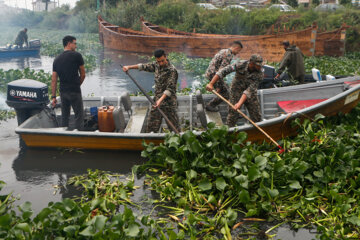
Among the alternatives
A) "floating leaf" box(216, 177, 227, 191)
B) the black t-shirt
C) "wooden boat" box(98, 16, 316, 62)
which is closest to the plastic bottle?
the black t-shirt

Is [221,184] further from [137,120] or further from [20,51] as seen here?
[20,51]

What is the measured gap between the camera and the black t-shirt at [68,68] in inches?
248

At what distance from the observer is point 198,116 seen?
21.9ft

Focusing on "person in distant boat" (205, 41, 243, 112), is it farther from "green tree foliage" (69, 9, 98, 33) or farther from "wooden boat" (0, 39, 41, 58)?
"green tree foliage" (69, 9, 98, 33)

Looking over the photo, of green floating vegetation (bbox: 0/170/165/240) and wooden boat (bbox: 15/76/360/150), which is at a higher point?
wooden boat (bbox: 15/76/360/150)

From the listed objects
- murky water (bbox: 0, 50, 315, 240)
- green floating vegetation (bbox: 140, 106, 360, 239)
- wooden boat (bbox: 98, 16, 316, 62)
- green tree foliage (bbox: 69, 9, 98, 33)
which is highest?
green tree foliage (bbox: 69, 9, 98, 33)

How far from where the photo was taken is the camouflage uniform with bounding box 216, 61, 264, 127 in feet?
20.6

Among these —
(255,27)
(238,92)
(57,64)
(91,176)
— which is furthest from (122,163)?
(255,27)

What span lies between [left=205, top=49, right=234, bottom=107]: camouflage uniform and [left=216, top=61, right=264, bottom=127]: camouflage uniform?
67 cm

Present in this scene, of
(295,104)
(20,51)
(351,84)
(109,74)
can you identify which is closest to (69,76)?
(295,104)

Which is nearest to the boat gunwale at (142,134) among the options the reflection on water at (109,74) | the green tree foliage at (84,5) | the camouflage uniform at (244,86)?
the camouflage uniform at (244,86)

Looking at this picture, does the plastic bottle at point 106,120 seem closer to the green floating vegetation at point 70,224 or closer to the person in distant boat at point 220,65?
the person in distant boat at point 220,65

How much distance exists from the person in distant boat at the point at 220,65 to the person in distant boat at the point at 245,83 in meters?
0.68

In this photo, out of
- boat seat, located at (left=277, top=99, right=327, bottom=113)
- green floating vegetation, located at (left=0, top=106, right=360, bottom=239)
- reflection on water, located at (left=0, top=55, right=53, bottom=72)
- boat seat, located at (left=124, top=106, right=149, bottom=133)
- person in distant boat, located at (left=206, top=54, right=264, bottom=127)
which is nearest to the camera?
green floating vegetation, located at (left=0, top=106, right=360, bottom=239)
